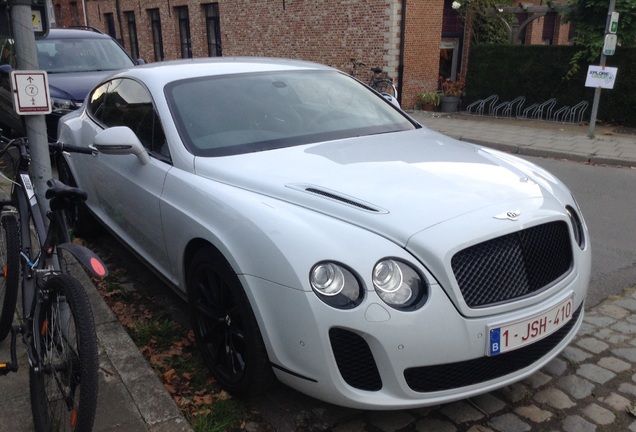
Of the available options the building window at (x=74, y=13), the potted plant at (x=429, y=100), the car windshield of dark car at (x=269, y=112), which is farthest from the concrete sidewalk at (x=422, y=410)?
the building window at (x=74, y=13)

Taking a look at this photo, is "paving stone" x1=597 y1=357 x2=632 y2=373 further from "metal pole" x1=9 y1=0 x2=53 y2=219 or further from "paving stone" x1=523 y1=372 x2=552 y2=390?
"metal pole" x1=9 y1=0 x2=53 y2=219

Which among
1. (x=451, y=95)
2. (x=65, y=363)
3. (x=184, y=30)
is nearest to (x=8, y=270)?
(x=65, y=363)

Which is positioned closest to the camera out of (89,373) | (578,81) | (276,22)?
(89,373)

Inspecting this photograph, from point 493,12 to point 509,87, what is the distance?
377cm

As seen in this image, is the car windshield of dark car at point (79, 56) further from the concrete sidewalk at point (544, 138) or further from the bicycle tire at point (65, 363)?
the bicycle tire at point (65, 363)

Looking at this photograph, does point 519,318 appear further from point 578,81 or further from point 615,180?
point 578,81

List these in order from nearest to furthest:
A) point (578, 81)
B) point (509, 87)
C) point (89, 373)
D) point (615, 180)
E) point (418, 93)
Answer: point (89, 373)
point (615, 180)
point (578, 81)
point (509, 87)
point (418, 93)

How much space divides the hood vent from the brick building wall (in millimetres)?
13888

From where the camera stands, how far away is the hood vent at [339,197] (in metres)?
2.58

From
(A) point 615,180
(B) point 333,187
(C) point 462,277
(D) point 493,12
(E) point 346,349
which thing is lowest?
(A) point 615,180

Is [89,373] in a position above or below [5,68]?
below

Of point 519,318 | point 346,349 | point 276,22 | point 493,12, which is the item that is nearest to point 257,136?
point 346,349

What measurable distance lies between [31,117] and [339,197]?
1631mm

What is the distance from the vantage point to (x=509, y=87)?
46.6 ft
